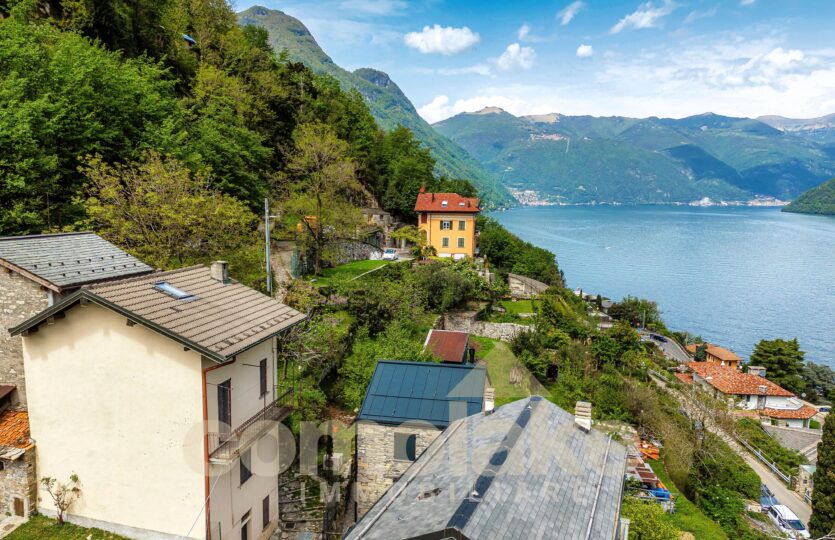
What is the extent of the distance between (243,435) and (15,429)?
5.55m

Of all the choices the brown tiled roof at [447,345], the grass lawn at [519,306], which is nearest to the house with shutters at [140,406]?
the brown tiled roof at [447,345]

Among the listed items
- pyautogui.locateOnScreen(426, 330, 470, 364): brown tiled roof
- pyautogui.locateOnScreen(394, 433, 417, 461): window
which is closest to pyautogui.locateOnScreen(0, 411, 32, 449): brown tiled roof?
pyautogui.locateOnScreen(394, 433, 417, 461): window

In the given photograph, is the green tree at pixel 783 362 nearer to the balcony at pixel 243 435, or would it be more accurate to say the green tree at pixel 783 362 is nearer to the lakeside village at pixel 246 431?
the lakeside village at pixel 246 431

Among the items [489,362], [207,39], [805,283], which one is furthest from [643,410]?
[805,283]

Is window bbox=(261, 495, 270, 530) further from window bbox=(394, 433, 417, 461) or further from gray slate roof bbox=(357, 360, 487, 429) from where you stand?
window bbox=(394, 433, 417, 461)

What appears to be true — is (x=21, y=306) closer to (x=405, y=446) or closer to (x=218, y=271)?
(x=218, y=271)

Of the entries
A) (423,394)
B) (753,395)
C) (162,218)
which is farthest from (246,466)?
(753,395)

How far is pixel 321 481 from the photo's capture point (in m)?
15.8

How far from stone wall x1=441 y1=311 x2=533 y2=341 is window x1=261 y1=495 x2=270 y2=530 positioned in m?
22.7

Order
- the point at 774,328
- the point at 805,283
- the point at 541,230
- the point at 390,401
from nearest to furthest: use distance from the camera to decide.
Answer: the point at 390,401
the point at 774,328
the point at 805,283
the point at 541,230

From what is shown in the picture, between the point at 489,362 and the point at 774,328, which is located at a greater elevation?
the point at 489,362

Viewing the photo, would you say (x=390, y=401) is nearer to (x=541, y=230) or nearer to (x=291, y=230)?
(x=291, y=230)

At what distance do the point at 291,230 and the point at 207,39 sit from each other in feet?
76.8

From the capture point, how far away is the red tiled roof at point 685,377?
47.7 m
